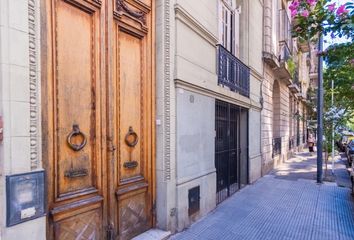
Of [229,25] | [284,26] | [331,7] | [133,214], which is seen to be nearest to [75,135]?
[133,214]

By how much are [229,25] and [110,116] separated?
598 cm

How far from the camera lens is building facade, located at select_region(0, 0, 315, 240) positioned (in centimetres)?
258

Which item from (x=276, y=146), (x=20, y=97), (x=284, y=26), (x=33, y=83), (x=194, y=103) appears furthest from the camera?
(x=284, y=26)

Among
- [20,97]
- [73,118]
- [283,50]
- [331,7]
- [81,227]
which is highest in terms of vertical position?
[283,50]

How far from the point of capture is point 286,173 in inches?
472

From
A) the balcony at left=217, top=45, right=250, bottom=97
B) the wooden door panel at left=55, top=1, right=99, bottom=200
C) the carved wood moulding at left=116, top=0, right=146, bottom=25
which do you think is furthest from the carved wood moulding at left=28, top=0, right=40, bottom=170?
the balcony at left=217, top=45, right=250, bottom=97

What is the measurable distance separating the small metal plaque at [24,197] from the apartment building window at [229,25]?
20.1 ft

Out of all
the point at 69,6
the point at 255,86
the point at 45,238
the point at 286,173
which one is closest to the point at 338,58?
the point at 69,6

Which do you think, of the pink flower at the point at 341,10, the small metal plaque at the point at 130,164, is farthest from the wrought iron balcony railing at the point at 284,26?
the small metal plaque at the point at 130,164

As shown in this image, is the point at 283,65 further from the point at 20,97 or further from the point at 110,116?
the point at 20,97

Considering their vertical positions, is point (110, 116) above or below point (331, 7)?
below

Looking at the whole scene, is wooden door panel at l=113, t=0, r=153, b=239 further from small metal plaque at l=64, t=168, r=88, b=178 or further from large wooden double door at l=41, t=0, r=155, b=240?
small metal plaque at l=64, t=168, r=88, b=178

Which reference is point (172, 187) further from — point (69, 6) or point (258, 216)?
point (69, 6)

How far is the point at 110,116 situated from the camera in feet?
12.6
